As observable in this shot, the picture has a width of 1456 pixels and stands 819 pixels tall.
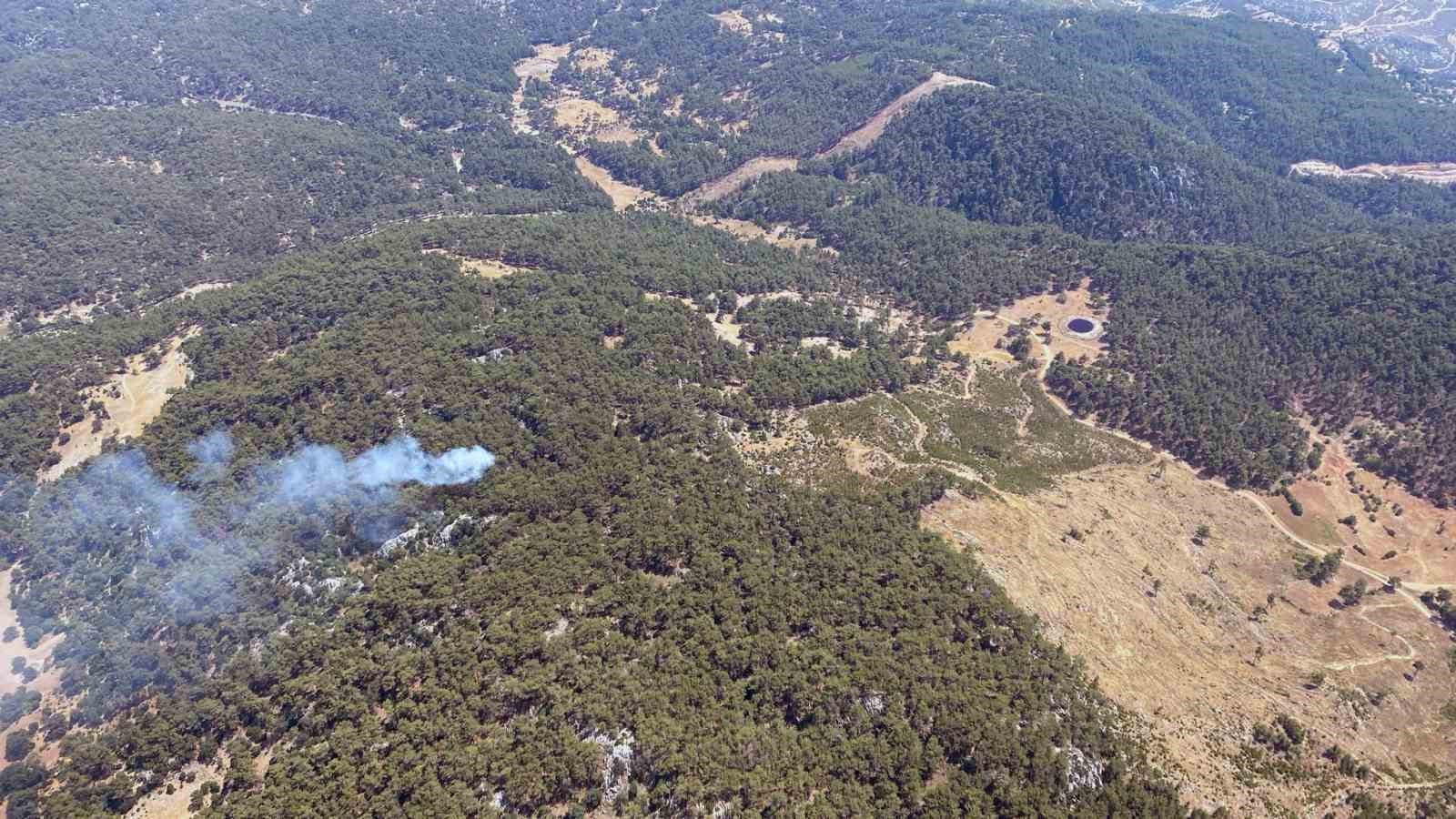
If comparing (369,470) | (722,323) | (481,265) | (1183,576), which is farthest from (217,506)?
(1183,576)

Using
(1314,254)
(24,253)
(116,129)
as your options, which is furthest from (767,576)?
(116,129)

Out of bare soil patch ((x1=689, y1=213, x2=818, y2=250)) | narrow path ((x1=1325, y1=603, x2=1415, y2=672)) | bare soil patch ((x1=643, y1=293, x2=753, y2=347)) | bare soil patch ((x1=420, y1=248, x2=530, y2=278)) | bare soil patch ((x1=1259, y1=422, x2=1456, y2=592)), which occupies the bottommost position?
bare soil patch ((x1=1259, y1=422, x2=1456, y2=592))

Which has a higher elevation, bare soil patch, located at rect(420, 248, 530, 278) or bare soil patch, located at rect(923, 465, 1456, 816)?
bare soil patch, located at rect(420, 248, 530, 278)

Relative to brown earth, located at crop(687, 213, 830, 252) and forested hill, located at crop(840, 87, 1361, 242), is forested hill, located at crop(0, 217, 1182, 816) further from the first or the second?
forested hill, located at crop(840, 87, 1361, 242)

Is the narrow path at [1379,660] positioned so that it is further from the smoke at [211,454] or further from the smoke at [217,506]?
the smoke at [211,454]

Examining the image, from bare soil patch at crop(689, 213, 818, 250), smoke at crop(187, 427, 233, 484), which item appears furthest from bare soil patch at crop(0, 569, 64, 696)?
bare soil patch at crop(689, 213, 818, 250)

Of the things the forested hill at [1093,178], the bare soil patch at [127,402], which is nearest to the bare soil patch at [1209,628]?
the forested hill at [1093,178]

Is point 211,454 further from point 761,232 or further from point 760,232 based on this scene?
point 761,232
